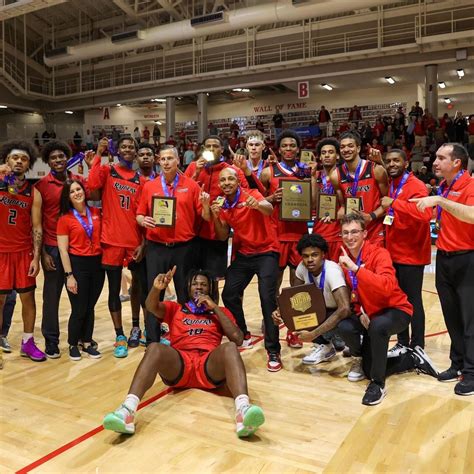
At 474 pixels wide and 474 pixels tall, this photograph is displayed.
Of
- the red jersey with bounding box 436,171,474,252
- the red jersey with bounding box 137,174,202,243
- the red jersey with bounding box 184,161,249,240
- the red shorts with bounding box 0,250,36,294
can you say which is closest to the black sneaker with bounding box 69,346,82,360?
the red shorts with bounding box 0,250,36,294

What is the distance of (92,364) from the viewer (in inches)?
171

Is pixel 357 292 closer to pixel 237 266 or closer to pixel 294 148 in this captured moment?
pixel 237 266

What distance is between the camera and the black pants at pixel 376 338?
3594 mm

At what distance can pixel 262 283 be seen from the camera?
4.23m

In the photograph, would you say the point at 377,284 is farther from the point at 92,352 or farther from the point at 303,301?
the point at 92,352

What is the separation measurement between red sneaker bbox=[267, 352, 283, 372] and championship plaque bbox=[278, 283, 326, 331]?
1.86 ft

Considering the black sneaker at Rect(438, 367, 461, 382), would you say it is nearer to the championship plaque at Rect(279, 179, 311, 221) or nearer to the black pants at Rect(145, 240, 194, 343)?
the championship plaque at Rect(279, 179, 311, 221)

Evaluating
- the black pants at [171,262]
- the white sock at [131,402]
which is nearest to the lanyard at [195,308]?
the black pants at [171,262]

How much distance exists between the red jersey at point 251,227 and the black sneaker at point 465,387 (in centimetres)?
174

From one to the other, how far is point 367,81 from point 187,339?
54.2 feet

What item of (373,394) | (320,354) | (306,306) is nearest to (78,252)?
(306,306)

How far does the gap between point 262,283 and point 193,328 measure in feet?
2.83

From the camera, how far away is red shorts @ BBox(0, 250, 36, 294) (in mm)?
4402

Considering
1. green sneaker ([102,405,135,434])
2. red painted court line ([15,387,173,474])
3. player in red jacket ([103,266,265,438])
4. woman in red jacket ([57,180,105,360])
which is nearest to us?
red painted court line ([15,387,173,474])
